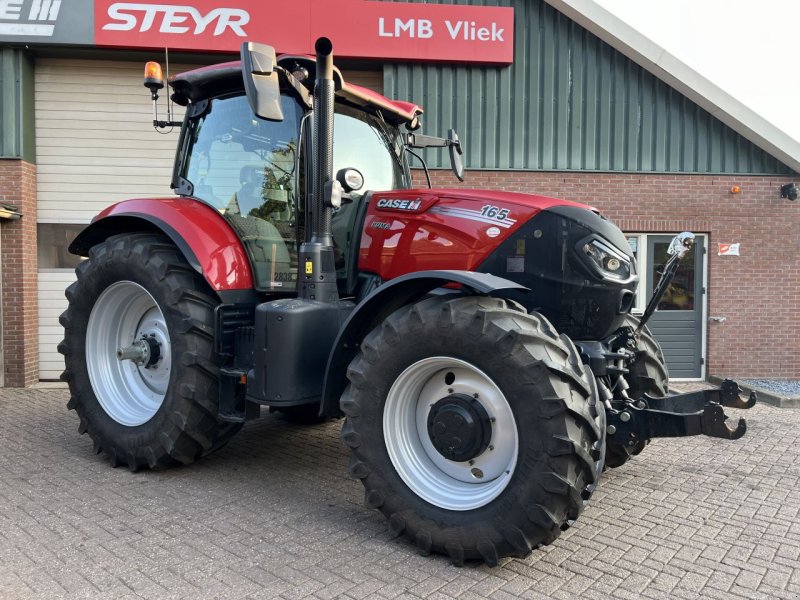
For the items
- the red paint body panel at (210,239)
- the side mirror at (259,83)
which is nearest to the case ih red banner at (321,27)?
the red paint body panel at (210,239)

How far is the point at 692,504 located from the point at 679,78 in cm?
665

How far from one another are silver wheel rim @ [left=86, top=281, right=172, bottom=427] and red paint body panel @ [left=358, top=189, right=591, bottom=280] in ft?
5.88

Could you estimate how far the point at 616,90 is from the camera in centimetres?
884

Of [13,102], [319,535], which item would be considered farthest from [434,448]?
[13,102]

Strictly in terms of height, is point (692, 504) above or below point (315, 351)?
below

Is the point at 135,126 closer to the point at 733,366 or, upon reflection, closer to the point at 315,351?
the point at 315,351

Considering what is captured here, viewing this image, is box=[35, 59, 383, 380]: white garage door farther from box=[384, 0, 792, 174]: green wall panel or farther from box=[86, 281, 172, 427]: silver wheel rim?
box=[86, 281, 172, 427]: silver wheel rim

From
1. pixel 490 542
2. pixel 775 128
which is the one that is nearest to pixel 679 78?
pixel 775 128

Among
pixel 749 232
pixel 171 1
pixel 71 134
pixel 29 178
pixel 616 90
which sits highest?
pixel 171 1

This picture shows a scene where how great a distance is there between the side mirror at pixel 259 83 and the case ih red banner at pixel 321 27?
5.22 m

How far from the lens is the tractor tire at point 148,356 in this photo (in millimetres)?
4117

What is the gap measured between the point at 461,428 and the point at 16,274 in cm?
750

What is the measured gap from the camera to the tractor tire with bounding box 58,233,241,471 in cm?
412

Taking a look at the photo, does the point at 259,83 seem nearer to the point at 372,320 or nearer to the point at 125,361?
the point at 372,320
